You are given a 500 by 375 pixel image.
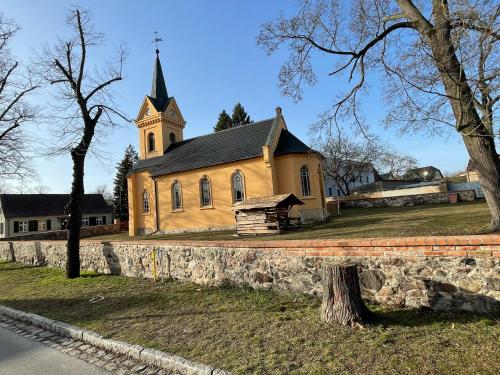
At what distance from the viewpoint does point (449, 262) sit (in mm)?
5367

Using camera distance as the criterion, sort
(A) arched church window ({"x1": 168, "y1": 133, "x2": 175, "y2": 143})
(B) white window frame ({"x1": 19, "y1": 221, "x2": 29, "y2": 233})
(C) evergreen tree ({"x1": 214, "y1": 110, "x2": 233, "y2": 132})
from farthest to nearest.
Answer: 1. (C) evergreen tree ({"x1": 214, "y1": 110, "x2": 233, "y2": 132})
2. (B) white window frame ({"x1": 19, "y1": 221, "x2": 29, "y2": 233})
3. (A) arched church window ({"x1": 168, "y1": 133, "x2": 175, "y2": 143})

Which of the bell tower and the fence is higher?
the bell tower

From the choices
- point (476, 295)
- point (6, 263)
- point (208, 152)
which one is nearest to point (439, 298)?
point (476, 295)

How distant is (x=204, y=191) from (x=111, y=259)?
15.4 m

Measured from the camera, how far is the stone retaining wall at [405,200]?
28.7 metres

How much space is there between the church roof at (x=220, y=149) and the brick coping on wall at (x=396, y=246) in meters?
16.8

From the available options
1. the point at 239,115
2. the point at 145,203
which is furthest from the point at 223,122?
the point at 145,203

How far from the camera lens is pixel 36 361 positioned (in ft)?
17.4

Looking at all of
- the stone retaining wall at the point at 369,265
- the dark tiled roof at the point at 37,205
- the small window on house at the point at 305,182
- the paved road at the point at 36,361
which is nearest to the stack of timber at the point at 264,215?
the small window on house at the point at 305,182

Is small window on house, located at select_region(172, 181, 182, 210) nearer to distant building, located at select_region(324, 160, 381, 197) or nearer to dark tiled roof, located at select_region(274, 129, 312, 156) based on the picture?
dark tiled roof, located at select_region(274, 129, 312, 156)

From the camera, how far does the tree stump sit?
529 centimetres

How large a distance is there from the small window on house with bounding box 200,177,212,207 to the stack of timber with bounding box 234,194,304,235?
8.03 meters

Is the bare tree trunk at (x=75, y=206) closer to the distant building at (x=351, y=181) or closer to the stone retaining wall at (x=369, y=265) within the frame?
the stone retaining wall at (x=369, y=265)

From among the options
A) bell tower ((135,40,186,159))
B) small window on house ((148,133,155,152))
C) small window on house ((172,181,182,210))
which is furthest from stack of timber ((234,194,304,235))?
small window on house ((148,133,155,152))
